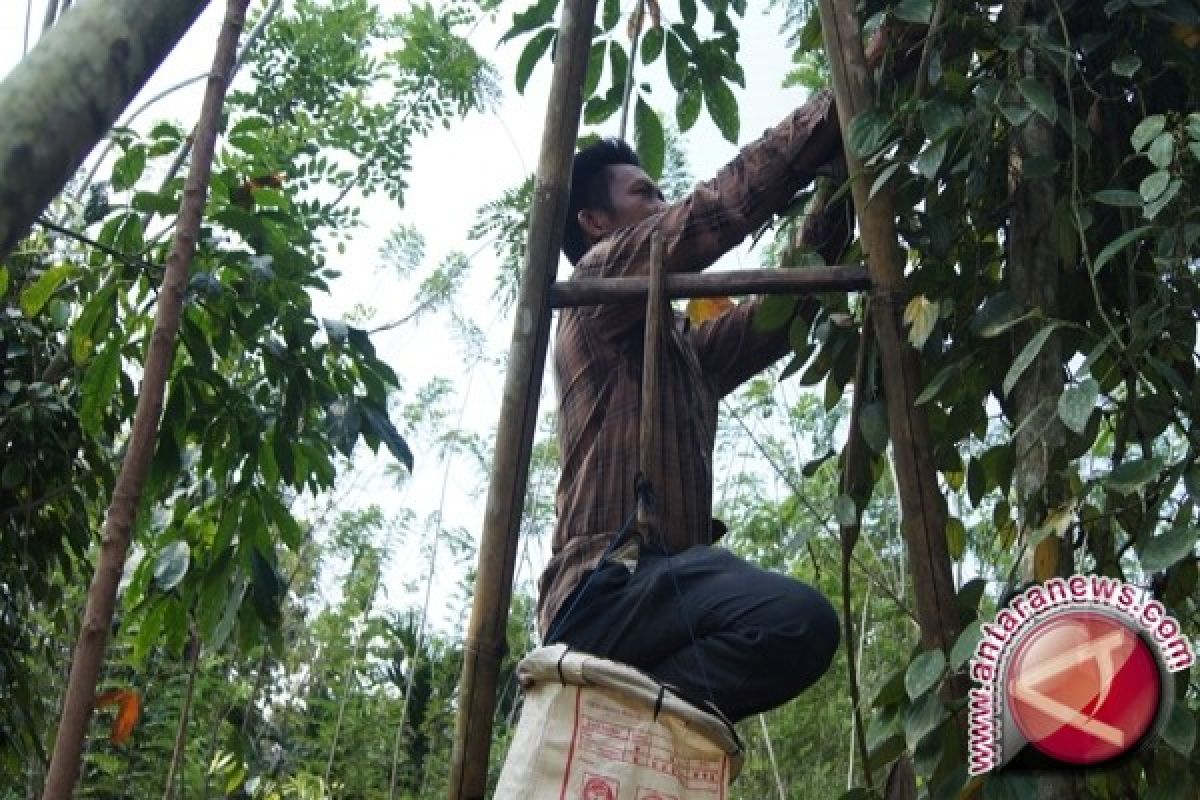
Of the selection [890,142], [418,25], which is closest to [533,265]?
[890,142]

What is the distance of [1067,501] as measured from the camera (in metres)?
1.59

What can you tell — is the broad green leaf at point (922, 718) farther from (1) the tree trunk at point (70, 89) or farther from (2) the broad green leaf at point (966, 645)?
(1) the tree trunk at point (70, 89)

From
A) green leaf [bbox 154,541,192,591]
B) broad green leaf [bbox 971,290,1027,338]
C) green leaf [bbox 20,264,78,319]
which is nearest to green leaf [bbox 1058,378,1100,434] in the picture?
broad green leaf [bbox 971,290,1027,338]

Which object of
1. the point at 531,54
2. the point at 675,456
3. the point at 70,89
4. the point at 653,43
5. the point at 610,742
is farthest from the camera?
the point at 653,43

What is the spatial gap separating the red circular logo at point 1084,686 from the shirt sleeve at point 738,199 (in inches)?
27.7

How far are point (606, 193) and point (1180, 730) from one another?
123 cm

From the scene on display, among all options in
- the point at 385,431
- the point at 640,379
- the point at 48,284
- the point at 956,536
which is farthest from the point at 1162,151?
the point at 48,284

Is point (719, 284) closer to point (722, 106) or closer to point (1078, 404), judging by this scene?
point (1078, 404)

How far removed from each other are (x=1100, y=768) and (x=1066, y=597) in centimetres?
16

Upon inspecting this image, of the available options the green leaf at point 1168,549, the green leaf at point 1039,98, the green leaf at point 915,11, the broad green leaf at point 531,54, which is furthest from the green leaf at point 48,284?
the green leaf at point 1168,549

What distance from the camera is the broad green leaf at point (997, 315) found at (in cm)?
174

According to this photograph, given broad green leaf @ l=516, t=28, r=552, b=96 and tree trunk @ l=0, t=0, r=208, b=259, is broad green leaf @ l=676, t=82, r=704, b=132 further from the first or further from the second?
tree trunk @ l=0, t=0, r=208, b=259

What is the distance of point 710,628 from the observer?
1.83 metres

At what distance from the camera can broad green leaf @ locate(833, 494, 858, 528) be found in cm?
185
